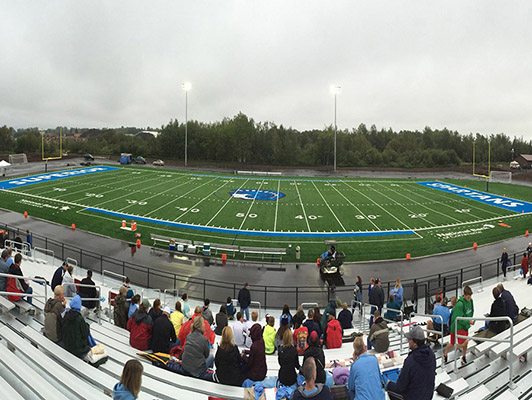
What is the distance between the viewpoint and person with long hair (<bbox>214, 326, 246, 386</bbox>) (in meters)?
6.52

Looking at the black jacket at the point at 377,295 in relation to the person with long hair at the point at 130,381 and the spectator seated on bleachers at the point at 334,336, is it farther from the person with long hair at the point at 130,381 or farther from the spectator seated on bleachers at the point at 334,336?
the person with long hair at the point at 130,381

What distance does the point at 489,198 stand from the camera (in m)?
44.2

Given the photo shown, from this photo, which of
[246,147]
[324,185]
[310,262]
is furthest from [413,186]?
[246,147]

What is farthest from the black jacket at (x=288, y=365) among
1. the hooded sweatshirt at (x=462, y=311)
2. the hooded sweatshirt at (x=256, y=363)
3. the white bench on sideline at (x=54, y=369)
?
the hooded sweatshirt at (x=462, y=311)

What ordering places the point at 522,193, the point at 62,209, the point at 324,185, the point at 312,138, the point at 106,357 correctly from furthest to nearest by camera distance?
the point at 312,138
the point at 324,185
the point at 522,193
the point at 62,209
the point at 106,357

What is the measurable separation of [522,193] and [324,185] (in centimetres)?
2534

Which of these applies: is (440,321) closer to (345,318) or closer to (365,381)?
(345,318)

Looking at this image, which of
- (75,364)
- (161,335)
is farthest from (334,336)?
(75,364)

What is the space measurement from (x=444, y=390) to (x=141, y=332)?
571 centimetres

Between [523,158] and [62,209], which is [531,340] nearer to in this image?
[62,209]

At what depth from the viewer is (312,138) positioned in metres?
150

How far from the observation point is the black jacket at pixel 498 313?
838 centimetres

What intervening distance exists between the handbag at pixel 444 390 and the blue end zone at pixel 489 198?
38.6 m

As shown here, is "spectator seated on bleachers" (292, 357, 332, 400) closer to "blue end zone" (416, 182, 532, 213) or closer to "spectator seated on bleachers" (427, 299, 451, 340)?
"spectator seated on bleachers" (427, 299, 451, 340)
